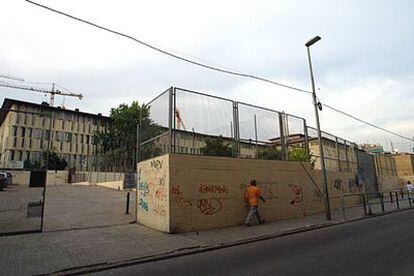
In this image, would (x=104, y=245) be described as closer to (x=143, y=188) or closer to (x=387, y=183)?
(x=143, y=188)

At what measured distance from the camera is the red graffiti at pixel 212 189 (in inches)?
463

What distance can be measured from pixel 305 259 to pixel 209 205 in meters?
5.47

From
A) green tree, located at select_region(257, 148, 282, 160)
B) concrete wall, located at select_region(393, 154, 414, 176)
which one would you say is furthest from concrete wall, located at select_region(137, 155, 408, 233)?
concrete wall, located at select_region(393, 154, 414, 176)

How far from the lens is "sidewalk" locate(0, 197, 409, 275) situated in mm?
A: 7047

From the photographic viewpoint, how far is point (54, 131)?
199ft

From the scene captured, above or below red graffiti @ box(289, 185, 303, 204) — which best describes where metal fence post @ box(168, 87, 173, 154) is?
above

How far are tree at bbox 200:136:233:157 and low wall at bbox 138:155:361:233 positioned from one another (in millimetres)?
320

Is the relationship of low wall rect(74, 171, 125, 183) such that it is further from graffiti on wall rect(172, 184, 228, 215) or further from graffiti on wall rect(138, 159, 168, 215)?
graffiti on wall rect(172, 184, 228, 215)

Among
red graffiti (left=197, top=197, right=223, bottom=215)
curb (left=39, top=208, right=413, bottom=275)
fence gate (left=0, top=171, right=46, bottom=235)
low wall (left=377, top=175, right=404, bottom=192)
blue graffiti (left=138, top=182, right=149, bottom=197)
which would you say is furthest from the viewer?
low wall (left=377, top=175, right=404, bottom=192)

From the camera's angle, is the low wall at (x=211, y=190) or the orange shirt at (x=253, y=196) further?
the orange shirt at (x=253, y=196)

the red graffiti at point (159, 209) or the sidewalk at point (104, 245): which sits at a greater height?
the red graffiti at point (159, 209)

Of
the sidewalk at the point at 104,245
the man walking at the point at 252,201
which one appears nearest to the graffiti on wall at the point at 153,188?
the sidewalk at the point at 104,245

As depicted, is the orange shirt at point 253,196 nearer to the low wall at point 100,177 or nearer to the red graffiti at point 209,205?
the red graffiti at point 209,205

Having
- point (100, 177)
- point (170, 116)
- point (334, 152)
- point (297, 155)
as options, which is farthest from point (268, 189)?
point (100, 177)
